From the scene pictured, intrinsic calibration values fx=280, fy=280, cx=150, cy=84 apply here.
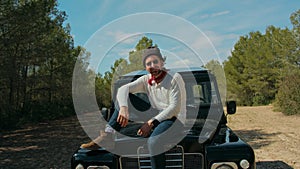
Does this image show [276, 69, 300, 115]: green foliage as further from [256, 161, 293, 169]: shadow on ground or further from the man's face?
the man's face

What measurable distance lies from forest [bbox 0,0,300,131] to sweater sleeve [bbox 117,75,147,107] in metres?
0.66

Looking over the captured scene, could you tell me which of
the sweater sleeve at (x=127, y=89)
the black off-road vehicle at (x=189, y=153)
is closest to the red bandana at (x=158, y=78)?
the sweater sleeve at (x=127, y=89)

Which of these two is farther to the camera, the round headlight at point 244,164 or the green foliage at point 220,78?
the green foliage at point 220,78

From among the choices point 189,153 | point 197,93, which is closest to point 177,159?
point 189,153

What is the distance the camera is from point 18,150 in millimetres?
11406

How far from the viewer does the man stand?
2.97 m

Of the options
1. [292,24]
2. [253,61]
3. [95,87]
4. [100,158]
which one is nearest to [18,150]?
[95,87]

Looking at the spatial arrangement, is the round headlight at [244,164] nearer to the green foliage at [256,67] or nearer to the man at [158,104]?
the man at [158,104]

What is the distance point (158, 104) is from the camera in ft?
10.8

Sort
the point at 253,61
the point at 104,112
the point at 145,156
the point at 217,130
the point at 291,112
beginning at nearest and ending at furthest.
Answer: the point at 145,156 < the point at 217,130 < the point at 104,112 < the point at 291,112 < the point at 253,61

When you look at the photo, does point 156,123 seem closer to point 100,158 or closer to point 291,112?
point 100,158

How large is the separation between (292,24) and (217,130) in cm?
3094

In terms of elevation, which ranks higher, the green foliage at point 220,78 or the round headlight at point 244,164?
the green foliage at point 220,78

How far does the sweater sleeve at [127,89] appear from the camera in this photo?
3.17 meters
